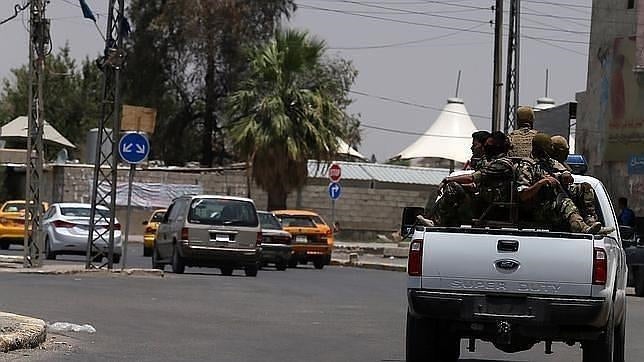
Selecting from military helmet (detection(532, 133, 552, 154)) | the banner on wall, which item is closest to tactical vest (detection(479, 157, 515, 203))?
military helmet (detection(532, 133, 552, 154))

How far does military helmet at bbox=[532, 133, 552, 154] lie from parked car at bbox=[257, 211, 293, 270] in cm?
2060

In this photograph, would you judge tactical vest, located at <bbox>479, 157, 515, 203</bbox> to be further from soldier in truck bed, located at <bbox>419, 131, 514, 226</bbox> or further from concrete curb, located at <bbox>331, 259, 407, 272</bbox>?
concrete curb, located at <bbox>331, 259, 407, 272</bbox>

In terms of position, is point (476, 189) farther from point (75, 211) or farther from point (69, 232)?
point (75, 211)

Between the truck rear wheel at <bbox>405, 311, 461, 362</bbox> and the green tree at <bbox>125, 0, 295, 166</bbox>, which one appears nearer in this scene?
the truck rear wheel at <bbox>405, 311, 461, 362</bbox>

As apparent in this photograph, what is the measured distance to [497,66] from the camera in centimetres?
3866

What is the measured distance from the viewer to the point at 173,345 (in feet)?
46.0

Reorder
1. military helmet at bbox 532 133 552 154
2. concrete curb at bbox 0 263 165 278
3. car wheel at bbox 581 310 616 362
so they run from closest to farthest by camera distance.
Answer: car wheel at bbox 581 310 616 362
military helmet at bbox 532 133 552 154
concrete curb at bbox 0 263 165 278

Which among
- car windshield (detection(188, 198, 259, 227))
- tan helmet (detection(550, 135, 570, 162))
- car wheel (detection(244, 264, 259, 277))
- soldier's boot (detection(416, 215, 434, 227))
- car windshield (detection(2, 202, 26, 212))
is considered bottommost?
car wheel (detection(244, 264, 259, 277))

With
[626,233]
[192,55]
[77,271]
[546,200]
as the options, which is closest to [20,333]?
[546,200]

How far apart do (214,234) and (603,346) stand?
17.7 meters

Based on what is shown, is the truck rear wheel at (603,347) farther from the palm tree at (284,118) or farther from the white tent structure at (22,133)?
the white tent structure at (22,133)

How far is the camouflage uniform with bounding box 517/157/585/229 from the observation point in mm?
11703

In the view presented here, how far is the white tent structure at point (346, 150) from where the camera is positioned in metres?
51.4

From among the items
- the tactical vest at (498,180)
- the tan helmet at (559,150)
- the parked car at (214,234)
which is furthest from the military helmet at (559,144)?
the parked car at (214,234)
